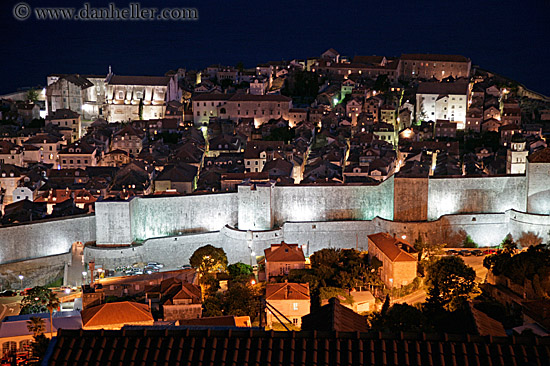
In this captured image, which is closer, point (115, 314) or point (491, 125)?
point (115, 314)

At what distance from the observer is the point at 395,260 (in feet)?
50.3

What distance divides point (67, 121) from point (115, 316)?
69.8ft

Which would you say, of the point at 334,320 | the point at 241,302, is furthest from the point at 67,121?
the point at 334,320

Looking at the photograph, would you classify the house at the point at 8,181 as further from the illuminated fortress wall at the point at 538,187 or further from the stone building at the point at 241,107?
the illuminated fortress wall at the point at 538,187

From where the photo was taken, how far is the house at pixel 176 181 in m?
23.1

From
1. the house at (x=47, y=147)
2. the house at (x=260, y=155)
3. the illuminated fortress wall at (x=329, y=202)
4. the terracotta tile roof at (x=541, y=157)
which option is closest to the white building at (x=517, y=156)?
the terracotta tile roof at (x=541, y=157)

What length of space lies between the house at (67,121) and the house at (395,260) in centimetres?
1984

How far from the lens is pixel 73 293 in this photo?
54.4 feet

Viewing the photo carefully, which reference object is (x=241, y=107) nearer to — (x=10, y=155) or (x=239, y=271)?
(x=10, y=155)

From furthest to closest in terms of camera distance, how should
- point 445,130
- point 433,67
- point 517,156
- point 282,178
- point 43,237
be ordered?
1. point 433,67
2. point 445,130
3. point 517,156
4. point 282,178
5. point 43,237

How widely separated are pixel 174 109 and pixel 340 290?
20568mm

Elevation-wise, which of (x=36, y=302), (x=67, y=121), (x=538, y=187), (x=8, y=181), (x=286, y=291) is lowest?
(x=36, y=302)

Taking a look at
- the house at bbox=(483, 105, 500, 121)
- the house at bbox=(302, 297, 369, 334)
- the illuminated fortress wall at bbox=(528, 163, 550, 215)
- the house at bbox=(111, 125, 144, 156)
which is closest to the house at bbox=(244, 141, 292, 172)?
the house at bbox=(111, 125, 144, 156)

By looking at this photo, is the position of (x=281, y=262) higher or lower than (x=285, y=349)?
lower
